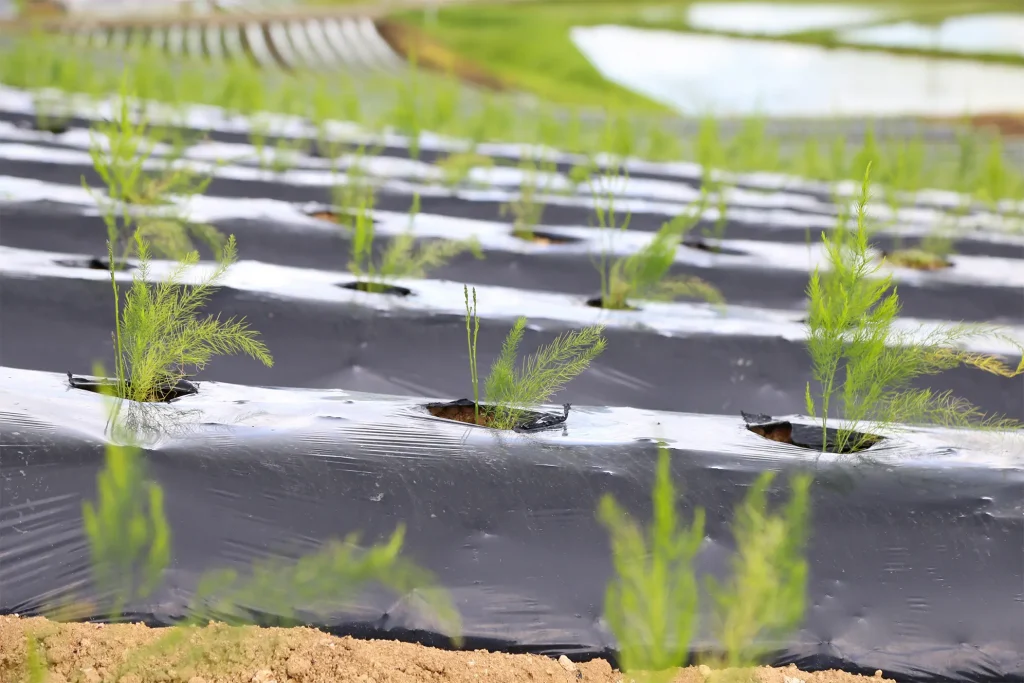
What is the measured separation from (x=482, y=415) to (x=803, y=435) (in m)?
0.33

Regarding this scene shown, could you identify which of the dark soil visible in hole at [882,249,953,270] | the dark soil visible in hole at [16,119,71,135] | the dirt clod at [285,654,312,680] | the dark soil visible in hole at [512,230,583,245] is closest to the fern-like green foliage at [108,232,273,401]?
the dirt clod at [285,654,312,680]

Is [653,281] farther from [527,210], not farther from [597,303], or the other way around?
[527,210]

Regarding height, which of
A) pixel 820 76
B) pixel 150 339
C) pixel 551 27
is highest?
pixel 551 27

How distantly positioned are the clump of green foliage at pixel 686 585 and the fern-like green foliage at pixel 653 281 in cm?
46

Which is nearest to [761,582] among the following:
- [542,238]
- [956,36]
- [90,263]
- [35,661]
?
[35,661]

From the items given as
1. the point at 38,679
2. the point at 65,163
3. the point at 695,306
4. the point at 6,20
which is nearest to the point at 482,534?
the point at 38,679

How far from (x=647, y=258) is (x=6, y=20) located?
9.20 ft

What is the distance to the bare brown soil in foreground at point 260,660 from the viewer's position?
2.08ft

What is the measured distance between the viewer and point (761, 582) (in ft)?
1.68

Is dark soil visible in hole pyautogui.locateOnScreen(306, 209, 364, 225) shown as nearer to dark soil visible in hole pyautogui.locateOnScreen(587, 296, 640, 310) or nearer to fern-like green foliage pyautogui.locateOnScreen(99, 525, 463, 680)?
dark soil visible in hole pyautogui.locateOnScreen(587, 296, 640, 310)

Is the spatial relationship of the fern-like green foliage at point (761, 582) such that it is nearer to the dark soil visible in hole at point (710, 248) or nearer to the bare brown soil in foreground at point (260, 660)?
the bare brown soil in foreground at point (260, 660)

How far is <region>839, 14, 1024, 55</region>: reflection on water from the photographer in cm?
415

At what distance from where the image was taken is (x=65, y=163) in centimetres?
172

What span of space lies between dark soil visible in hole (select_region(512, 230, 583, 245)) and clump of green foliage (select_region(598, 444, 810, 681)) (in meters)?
0.85
